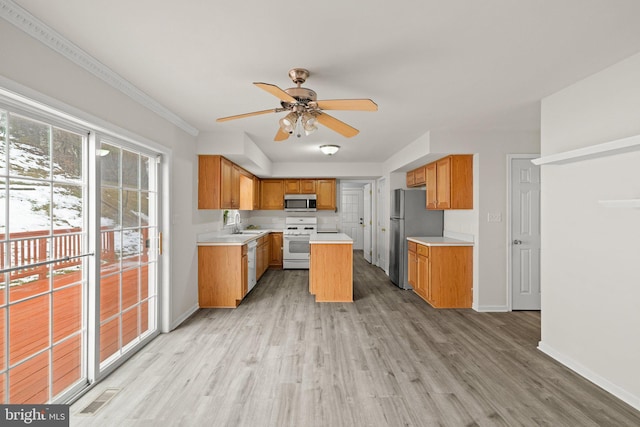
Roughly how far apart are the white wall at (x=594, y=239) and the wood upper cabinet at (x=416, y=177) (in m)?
2.17

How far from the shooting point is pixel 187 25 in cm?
168

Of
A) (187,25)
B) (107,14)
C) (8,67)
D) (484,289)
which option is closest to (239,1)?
(187,25)

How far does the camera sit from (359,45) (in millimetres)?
1874

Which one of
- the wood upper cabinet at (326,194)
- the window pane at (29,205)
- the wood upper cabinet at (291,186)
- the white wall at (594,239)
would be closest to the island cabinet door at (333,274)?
the white wall at (594,239)

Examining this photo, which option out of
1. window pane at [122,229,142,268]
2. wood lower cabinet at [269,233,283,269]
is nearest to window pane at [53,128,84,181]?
window pane at [122,229,142,268]

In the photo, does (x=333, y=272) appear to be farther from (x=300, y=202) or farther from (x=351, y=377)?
(x=300, y=202)

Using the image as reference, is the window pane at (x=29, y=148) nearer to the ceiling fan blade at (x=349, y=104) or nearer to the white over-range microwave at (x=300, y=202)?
the ceiling fan blade at (x=349, y=104)

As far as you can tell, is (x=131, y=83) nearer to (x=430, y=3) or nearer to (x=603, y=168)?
(x=430, y=3)

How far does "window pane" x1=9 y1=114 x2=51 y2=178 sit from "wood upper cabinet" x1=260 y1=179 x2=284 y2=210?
5064 mm

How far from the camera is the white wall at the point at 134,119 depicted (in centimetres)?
160

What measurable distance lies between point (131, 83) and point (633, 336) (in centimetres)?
423

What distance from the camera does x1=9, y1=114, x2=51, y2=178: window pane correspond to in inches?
65.1

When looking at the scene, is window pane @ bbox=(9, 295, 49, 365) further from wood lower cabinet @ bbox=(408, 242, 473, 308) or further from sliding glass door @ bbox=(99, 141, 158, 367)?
wood lower cabinet @ bbox=(408, 242, 473, 308)

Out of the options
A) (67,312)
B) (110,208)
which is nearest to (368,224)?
(110,208)
